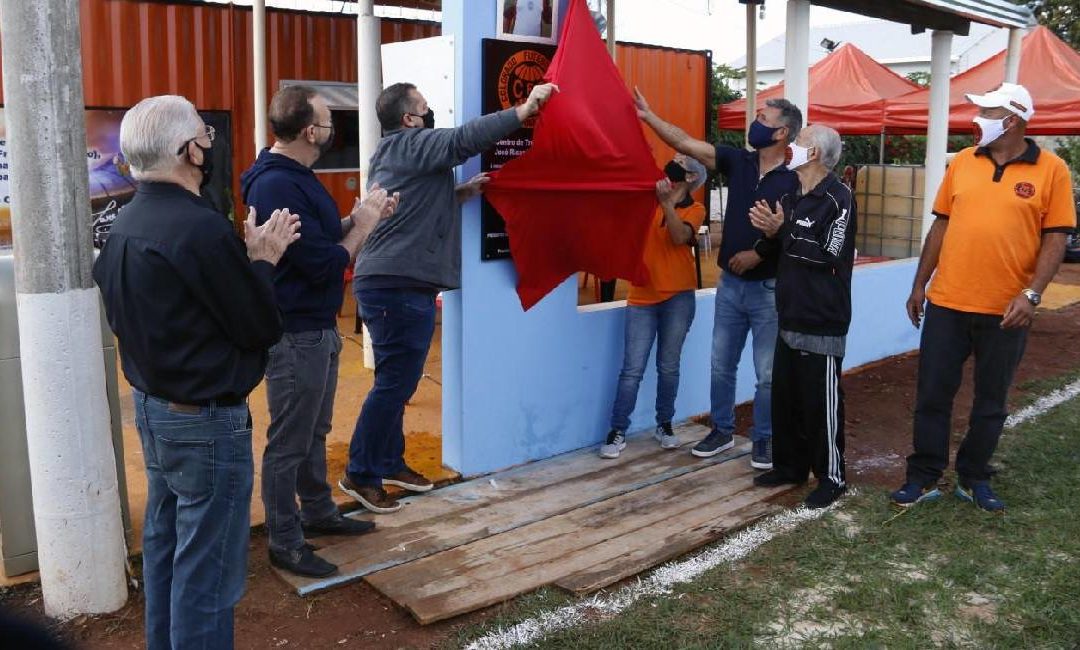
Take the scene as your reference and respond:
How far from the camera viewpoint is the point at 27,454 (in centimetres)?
395

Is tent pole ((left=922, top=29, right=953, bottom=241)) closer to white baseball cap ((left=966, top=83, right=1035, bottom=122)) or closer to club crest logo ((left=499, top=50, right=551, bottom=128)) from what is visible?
white baseball cap ((left=966, top=83, right=1035, bottom=122))

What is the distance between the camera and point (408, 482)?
16.4 ft

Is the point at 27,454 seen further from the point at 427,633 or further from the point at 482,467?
the point at 482,467

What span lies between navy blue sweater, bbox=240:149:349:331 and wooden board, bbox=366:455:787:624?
1.14 metres

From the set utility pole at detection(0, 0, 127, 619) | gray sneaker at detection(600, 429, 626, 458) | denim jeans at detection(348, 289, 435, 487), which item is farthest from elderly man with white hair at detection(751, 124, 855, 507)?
utility pole at detection(0, 0, 127, 619)

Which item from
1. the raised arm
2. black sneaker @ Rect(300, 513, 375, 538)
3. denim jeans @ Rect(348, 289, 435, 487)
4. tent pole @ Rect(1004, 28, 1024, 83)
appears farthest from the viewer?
tent pole @ Rect(1004, 28, 1024, 83)

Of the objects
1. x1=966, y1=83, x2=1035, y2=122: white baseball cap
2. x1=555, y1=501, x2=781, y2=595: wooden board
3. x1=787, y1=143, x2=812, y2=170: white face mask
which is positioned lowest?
x1=555, y1=501, x2=781, y2=595: wooden board

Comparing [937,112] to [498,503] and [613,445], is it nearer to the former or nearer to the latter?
[613,445]

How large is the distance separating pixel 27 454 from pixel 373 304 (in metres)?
1.56

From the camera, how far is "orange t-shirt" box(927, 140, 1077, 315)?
186 inches

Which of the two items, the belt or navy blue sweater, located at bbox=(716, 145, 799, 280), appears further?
navy blue sweater, located at bbox=(716, 145, 799, 280)

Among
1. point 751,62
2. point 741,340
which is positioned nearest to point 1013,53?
point 751,62

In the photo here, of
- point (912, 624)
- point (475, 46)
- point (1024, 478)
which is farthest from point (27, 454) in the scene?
point (1024, 478)

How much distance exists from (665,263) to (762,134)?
88 cm
